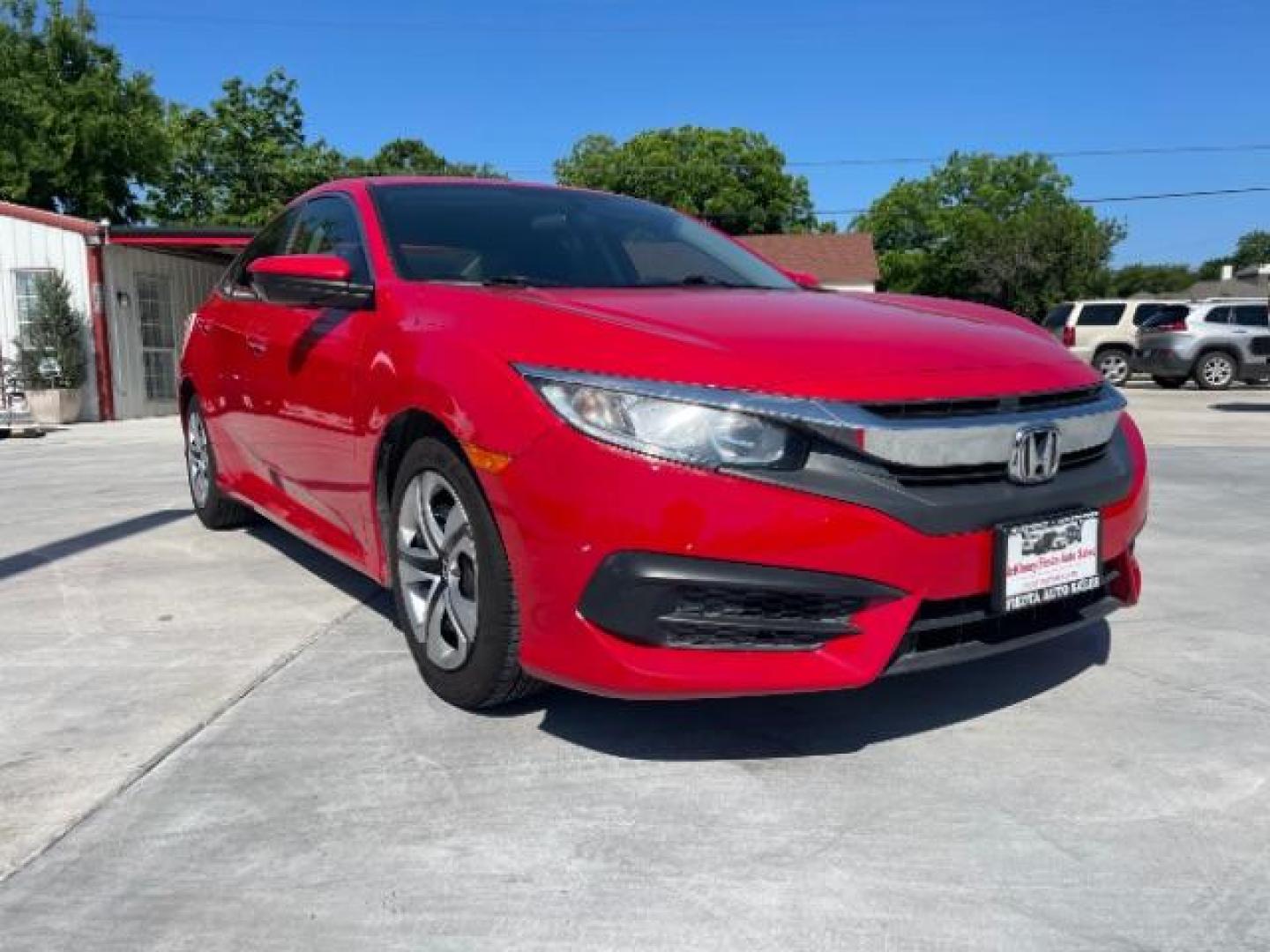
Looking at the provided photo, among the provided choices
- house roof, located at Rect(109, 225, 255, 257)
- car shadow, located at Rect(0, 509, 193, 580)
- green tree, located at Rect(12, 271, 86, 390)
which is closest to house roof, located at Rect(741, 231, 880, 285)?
house roof, located at Rect(109, 225, 255, 257)

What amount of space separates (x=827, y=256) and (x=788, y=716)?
1709 inches

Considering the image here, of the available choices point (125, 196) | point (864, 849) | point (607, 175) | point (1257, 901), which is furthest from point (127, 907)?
point (607, 175)

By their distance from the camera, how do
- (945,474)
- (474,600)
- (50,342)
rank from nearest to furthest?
(945,474)
(474,600)
(50,342)

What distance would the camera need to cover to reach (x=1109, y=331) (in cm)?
2072

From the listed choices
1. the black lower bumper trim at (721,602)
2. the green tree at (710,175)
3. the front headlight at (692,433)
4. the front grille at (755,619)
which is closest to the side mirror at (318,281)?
the front headlight at (692,433)

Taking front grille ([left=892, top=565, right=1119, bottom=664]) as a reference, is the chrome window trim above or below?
above

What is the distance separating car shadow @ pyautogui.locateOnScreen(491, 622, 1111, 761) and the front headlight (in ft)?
2.70

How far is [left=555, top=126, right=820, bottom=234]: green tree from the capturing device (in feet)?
177

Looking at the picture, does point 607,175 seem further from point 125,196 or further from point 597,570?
point 597,570

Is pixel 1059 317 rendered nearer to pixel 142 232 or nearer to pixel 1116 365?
pixel 1116 365

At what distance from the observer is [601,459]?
2314 mm

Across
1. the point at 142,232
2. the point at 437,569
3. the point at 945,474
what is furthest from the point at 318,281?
the point at 142,232

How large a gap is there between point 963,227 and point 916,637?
59050 mm

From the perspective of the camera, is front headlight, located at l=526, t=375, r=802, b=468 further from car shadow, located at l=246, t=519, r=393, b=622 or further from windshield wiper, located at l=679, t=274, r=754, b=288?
car shadow, located at l=246, t=519, r=393, b=622
